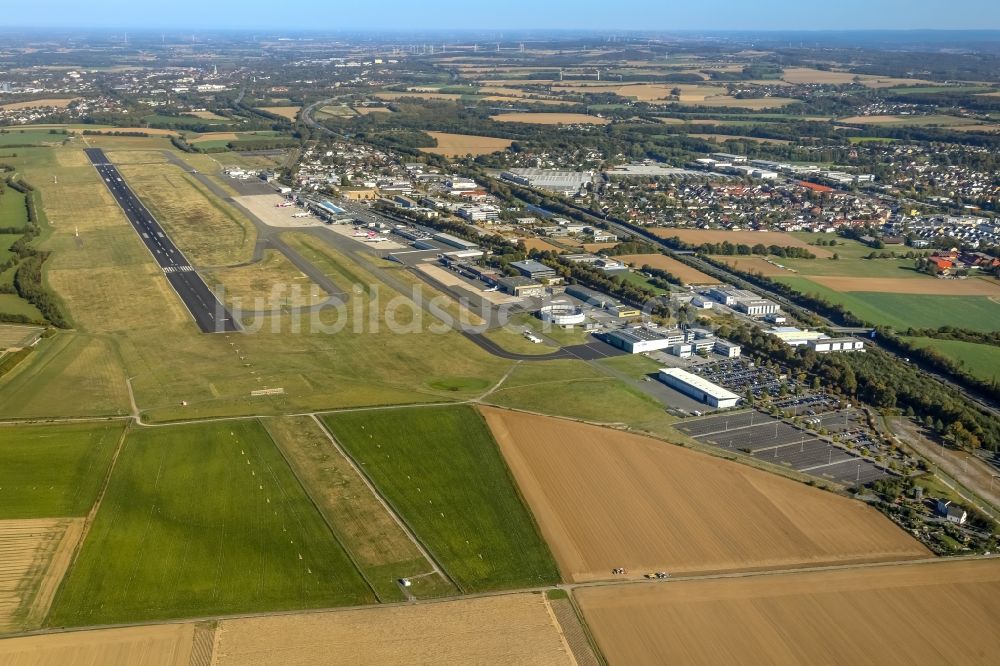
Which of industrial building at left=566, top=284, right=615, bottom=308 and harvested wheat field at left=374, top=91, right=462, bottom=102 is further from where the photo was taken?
harvested wheat field at left=374, top=91, right=462, bottom=102

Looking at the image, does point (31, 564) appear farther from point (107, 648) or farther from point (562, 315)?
point (562, 315)

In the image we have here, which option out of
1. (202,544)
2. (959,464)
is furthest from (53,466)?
(959,464)

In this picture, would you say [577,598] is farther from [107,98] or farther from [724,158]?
[107,98]

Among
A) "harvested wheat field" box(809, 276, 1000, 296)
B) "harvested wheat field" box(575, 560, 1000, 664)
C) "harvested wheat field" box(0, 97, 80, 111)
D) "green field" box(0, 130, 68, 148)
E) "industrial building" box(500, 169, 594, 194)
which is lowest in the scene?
"harvested wheat field" box(575, 560, 1000, 664)

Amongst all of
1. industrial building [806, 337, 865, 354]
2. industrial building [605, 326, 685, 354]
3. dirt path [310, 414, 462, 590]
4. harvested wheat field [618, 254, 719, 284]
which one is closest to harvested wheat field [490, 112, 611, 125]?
harvested wheat field [618, 254, 719, 284]

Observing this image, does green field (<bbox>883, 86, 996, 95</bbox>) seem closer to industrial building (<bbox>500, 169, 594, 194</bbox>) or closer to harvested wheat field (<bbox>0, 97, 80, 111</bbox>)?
industrial building (<bbox>500, 169, 594, 194</bbox>)

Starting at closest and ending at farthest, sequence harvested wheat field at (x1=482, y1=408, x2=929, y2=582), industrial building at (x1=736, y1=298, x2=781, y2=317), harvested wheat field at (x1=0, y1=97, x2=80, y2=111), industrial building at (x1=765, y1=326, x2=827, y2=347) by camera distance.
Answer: harvested wheat field at (x1=482, y1=408, x2=929, y2=582) < industrial building at (x1=765, y1=326, x2=827, y2=347) < industrial building at (x1=736, y1=298, x2=781, y2=317) < harvested wheat field at (x1=0, y1=97, x2=80, y2=111)

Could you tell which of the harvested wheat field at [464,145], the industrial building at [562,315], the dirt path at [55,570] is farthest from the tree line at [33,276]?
the harvested wheat field at [464,145]
